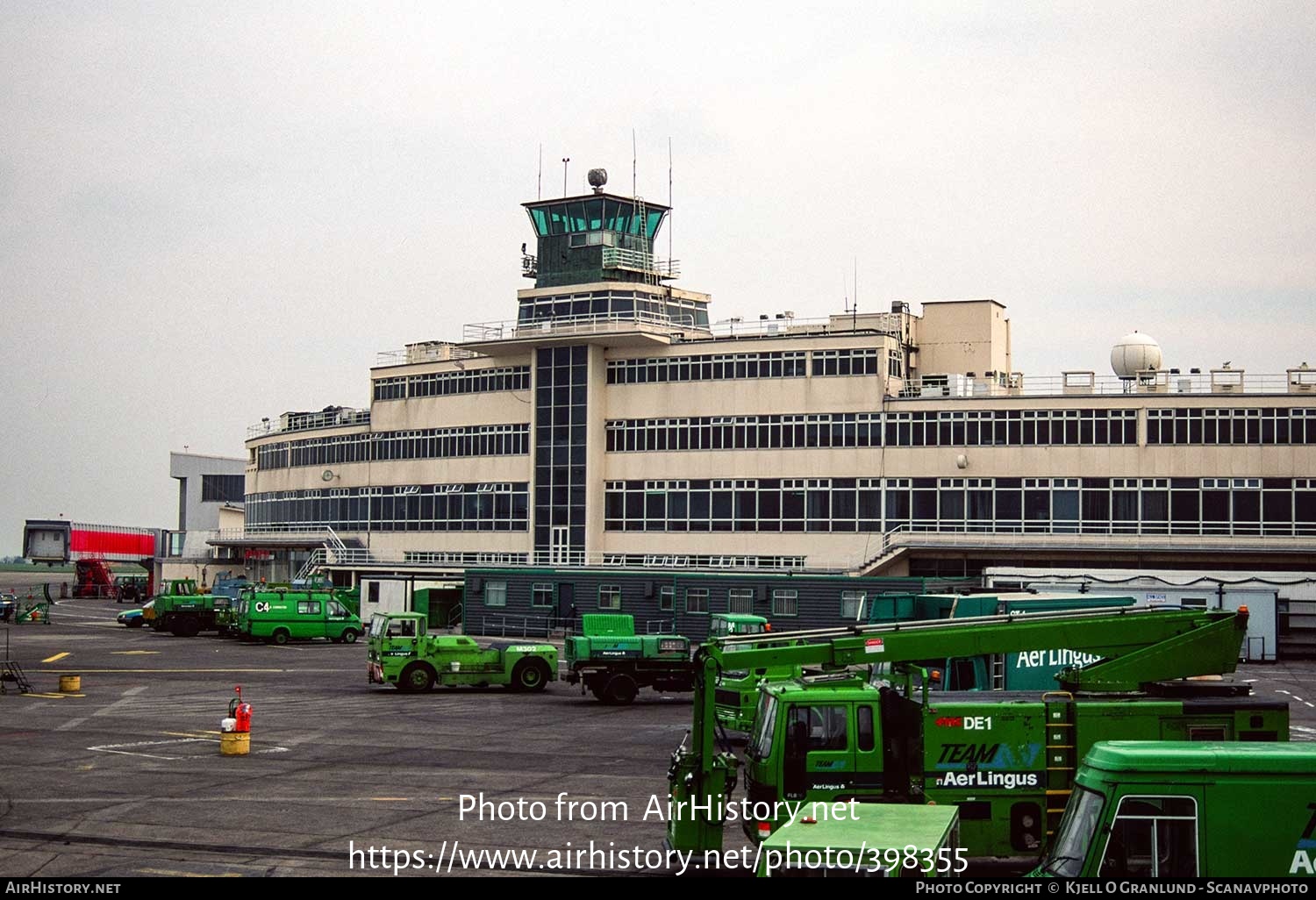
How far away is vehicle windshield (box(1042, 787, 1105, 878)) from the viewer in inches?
517

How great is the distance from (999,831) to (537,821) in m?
7.33

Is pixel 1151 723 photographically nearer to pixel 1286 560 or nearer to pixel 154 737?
pixel 154 737

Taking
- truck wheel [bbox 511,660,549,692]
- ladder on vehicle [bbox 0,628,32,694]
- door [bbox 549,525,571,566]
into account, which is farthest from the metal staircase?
truck wheel [bbox 511,660,549,692]

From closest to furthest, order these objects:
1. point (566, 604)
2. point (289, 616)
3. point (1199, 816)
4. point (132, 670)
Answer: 1. point (1199, 816)
2. point (132, 670)
3. point (289, 616)
4. point (566, 604)

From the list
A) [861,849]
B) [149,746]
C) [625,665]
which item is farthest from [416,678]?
[861,849]

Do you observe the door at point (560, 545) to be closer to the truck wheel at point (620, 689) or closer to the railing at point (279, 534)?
the railing at point (279, 534)

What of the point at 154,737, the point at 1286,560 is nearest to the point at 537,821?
the point at 154,737

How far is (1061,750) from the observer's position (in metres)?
19.3

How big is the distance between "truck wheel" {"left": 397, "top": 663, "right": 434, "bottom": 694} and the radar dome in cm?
4103

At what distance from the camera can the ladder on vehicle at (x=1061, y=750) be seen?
1919 cm

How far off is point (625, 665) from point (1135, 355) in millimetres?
39684

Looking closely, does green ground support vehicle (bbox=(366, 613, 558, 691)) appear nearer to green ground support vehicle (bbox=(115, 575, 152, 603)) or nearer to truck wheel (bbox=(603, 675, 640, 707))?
truck wheel (bbox=(603, 675, 640, 707))

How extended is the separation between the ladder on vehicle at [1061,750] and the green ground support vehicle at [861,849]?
16.2 ft

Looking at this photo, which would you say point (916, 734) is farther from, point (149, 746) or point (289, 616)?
point (289, 616)
